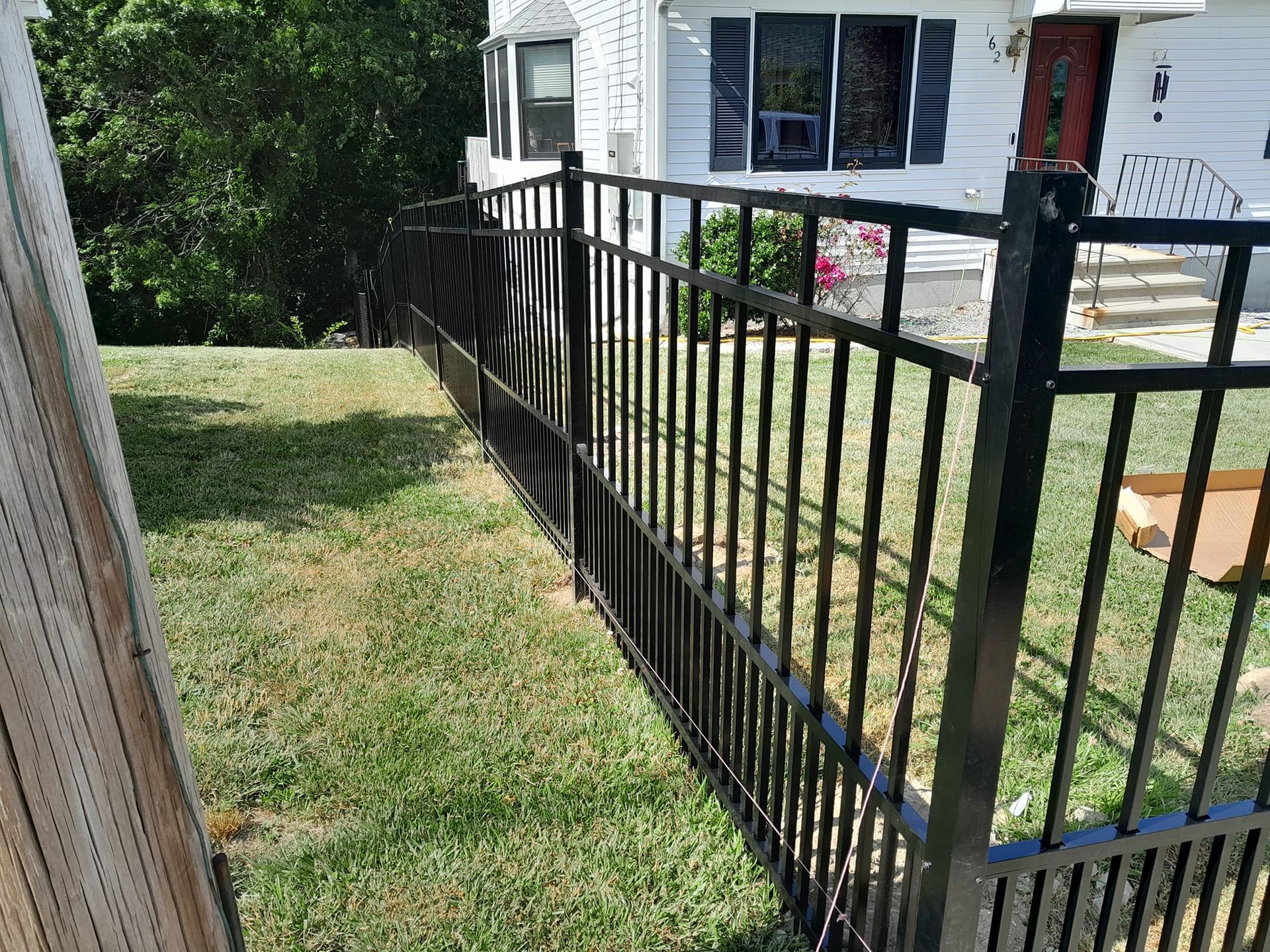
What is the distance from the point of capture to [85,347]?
3.68 ft

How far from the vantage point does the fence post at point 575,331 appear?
406 cm

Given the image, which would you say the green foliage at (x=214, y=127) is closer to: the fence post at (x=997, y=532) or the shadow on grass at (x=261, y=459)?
the shadow on grass at (x=261, y=459)

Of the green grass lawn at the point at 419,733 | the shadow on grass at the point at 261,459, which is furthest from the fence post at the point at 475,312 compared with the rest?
the green grass lawn at the point at 419,733

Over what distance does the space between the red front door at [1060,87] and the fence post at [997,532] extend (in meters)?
12.3

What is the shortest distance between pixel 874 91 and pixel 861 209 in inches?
432

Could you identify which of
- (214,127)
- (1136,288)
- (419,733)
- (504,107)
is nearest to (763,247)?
(1136,288)

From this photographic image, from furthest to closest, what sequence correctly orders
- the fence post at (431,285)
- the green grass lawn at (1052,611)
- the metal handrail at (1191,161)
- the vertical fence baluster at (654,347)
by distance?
the metal handrail at (1191,161) < the fence post at (431,285) < the green grass lawn at (1052,611) < the vertical fence baluster at (654,347)

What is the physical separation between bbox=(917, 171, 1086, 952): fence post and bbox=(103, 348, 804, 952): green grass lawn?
91 centimetres

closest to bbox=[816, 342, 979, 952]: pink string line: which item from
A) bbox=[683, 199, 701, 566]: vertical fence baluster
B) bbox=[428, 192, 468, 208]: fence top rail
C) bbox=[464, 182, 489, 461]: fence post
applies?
bbox=[683, 199, 701, 566]: vertical fence baluster

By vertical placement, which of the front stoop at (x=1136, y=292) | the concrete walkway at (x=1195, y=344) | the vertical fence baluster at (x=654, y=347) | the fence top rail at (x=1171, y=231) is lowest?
the concrete walkway at (x=1195, y=344)

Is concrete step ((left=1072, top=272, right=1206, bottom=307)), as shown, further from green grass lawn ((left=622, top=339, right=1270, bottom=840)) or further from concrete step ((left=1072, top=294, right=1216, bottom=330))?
green grass lawn ((left=622, top=339, right=1270, bottom=840))

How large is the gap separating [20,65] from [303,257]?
80.6 feet

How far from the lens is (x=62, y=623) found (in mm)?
1070

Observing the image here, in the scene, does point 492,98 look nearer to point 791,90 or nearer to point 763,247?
point 791,90
